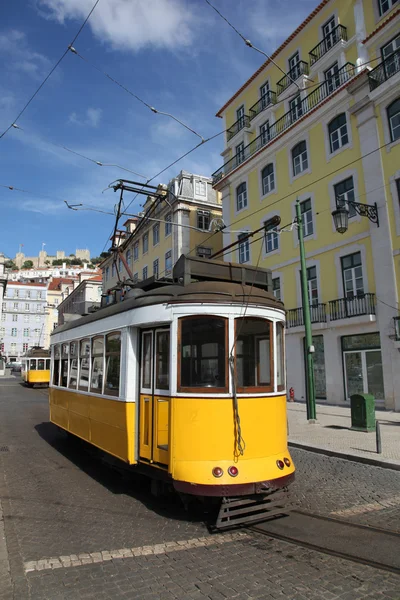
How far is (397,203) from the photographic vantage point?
16.3 meters

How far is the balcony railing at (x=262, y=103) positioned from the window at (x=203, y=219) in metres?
8.84

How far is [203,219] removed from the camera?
3262 centimetres

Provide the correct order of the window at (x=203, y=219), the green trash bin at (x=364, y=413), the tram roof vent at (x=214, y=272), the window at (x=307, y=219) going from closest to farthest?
the tram roof vent at (x=214, y=272), the green trash bin at (x=364, y=413), the window at (x=307, y=219), the window at (x=203, y=219)

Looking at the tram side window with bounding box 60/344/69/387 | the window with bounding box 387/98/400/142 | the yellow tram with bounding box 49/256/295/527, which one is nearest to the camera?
the yellow tram with bounding box 49/256/295/527

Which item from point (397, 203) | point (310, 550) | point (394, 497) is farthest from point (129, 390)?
point (397, 203)

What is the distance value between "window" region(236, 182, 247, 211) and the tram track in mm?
21478

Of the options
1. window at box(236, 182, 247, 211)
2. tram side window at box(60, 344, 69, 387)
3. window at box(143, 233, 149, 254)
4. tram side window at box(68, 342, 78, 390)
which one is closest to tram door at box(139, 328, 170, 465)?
tram side window at box(68, 342, 78, 390)

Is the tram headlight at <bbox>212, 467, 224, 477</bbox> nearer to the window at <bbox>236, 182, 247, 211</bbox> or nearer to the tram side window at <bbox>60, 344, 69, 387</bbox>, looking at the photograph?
the tram side window at <bbox>60, 344, 69, 387</bbox>

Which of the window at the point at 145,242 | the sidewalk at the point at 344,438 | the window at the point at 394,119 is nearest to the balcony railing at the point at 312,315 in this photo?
the sidewalk at the point at 344,438

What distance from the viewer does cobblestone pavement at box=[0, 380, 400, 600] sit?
358 cm

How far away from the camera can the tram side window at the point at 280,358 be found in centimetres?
581

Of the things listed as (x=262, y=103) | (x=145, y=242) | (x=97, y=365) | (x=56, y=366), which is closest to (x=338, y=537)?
(x=97, y=365)

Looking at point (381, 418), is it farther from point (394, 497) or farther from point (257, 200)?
point (257, 200)

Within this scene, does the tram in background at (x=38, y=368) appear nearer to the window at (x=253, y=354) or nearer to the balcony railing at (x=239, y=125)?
the balcony railing at (x=239, y=125)
